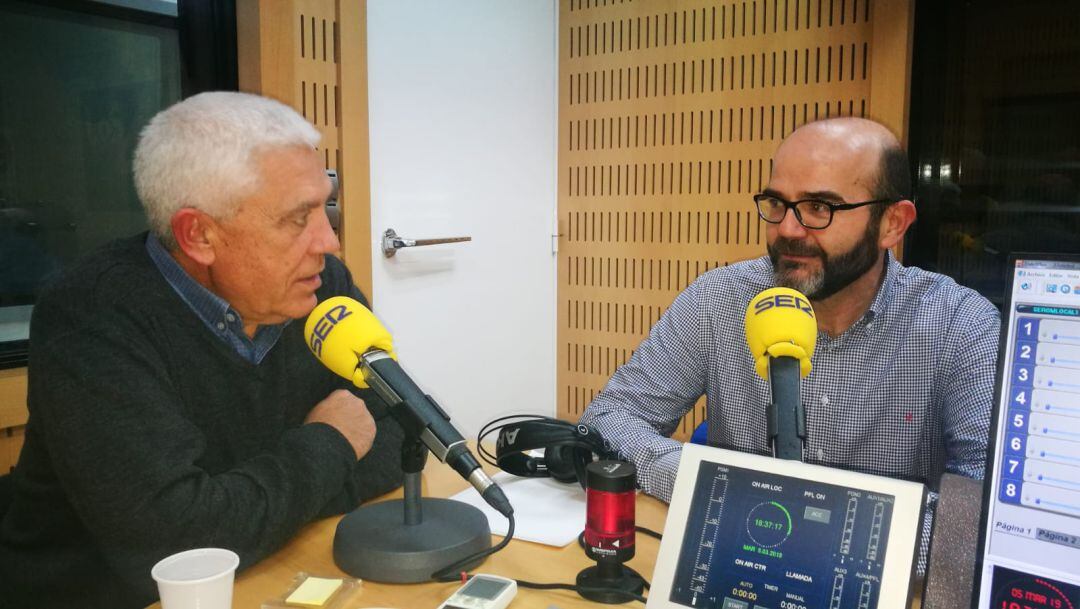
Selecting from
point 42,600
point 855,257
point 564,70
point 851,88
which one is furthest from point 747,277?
point 564,70

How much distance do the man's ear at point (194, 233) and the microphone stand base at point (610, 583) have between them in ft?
2.99

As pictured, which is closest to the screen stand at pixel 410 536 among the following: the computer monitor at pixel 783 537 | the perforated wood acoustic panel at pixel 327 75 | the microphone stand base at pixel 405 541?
the microphone stand base at pixel 405 541

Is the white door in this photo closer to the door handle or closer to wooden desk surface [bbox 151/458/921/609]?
the door handle

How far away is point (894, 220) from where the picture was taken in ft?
6.38

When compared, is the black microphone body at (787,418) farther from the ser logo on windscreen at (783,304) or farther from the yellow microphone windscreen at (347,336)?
the yellow microphone windscreen at (347,336)

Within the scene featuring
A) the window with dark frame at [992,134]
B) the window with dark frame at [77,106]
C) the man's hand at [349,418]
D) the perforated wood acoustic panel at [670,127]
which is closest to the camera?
the man's hand at [349,418]

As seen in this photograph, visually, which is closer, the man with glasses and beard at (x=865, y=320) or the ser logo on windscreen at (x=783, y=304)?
the ser logo on windscreen at (x=783, y=304)

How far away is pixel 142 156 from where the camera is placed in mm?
1521

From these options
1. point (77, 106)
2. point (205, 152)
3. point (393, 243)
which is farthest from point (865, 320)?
point (77, 106)

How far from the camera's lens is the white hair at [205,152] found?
4.83 feet

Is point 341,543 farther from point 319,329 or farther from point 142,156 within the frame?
point 142,156

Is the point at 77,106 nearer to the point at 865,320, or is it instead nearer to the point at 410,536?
the point at 410,536

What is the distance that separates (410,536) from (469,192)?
2259mm

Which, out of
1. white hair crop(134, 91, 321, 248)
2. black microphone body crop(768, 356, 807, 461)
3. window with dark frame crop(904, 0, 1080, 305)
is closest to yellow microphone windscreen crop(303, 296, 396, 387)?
white hair crop(134, 91, 321, 248)
